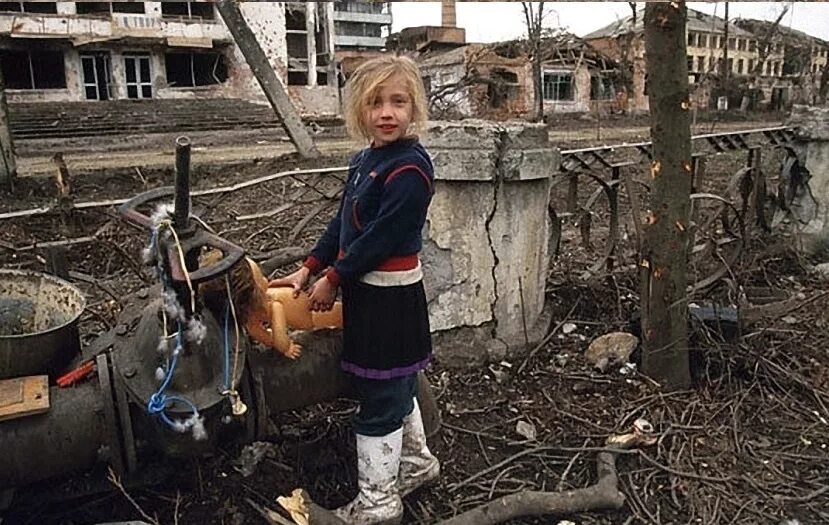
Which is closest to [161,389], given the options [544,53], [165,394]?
[165,394]

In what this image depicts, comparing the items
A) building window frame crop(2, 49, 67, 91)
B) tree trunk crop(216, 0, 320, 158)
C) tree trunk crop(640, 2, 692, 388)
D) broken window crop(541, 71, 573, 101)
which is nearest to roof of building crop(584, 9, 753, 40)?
broken window crop(541, 71, 573, 101)

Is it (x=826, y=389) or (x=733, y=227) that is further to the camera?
(x=733, y=227)

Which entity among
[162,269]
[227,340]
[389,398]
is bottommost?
[389,398]

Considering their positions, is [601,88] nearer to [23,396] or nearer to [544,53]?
[544,53]

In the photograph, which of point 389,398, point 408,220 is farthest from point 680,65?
point 389,398

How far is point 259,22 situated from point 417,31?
10435 millimetres

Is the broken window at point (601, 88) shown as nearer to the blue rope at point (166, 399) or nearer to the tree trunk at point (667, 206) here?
the tree trunk at point (667, 206)

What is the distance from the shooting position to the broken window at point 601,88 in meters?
34.2

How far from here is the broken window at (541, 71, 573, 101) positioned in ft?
111

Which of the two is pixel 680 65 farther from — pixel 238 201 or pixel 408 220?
pixel 238 201

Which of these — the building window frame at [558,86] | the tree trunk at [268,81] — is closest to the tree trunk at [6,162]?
the tree trunk at [268,81]

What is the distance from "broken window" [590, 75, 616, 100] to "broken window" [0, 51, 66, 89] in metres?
24.1

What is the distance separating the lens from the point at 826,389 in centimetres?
349

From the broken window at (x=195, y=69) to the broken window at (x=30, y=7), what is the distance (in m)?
4.92
